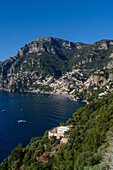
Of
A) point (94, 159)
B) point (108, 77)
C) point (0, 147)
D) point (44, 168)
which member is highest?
point (108, 77)

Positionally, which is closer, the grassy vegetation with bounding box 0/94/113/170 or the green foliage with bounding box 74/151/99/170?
the green foliage with bounding box 74/151/99/170

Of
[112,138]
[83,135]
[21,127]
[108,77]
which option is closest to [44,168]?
[83,135]

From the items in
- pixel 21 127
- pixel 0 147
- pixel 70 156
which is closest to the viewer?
pixel 70 156

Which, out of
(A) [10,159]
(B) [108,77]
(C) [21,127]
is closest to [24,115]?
(C) [21,127]

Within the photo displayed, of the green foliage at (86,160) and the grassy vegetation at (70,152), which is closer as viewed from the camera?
the green foliage at (86,160)

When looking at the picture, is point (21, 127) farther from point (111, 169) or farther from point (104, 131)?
point (111, 169)

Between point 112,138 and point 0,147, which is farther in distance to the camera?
point 0,147

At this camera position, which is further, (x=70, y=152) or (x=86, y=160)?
(x=70, y=152)

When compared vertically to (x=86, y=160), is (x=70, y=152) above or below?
→ below

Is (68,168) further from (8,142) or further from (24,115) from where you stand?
(24,115)

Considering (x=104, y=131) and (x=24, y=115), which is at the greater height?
(x=104, y=131)

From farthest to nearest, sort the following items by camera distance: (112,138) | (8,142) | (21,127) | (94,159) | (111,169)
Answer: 1. (21,127)
2. (8,142)
3. (112,138)
4. (94,159)
5. (111,169)
